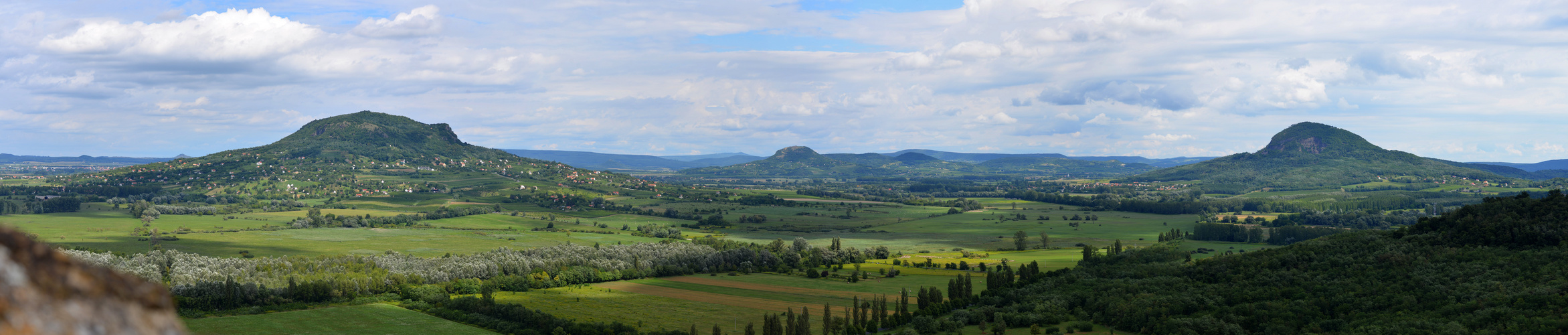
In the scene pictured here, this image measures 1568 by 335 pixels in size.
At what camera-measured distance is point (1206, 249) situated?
143 meters

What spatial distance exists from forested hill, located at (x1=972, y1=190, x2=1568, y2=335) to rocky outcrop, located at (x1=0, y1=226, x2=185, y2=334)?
66.7 metres

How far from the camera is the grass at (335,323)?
257 feet

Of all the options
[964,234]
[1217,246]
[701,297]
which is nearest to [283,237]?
[701,297]

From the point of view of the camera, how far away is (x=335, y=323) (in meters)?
81.8

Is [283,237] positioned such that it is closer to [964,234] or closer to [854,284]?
[854,284]

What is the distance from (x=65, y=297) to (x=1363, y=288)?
290 ft

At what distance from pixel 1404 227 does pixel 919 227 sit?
357 feet

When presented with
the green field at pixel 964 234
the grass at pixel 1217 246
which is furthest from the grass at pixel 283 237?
the grass at pixel 1217 246

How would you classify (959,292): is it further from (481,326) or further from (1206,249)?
(1206,249)

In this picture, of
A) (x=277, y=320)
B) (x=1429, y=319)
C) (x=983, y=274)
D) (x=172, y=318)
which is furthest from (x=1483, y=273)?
(x=277, y=320)

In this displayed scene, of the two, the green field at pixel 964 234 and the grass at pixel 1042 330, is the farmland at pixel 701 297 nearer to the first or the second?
the grass at pixel 1042 330

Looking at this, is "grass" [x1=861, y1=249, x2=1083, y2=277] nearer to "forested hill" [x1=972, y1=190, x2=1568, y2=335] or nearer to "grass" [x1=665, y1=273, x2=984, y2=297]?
"grass" [x1=665, y1=273, x2=984, y2=297]

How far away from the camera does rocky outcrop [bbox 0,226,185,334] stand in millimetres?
5680

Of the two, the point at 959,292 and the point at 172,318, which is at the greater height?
the point at 172,318
